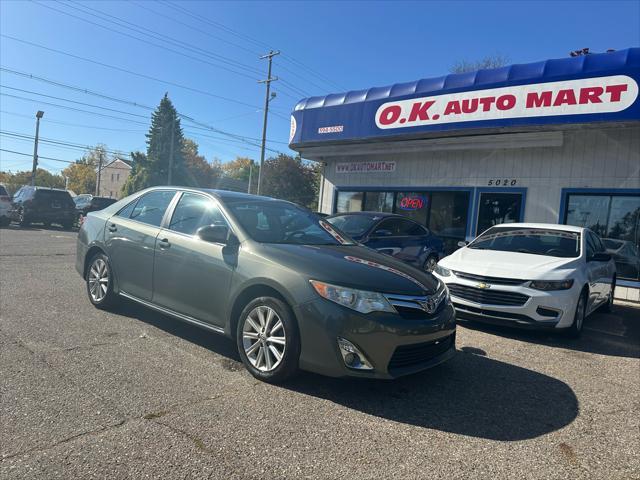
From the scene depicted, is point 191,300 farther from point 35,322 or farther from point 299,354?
point 35,322

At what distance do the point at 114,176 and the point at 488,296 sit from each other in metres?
94.0

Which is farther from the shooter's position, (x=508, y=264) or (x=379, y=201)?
(x=379, y=201)

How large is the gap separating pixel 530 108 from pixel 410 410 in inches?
350

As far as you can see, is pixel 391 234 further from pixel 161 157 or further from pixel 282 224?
pixel 161 157

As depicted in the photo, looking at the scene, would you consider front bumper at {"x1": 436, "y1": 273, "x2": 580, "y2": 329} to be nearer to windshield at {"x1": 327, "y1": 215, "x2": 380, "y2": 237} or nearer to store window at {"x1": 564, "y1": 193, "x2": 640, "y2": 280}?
windshield at {"x1": 327, "y1": 215, "x2": 380, "y2": 237}

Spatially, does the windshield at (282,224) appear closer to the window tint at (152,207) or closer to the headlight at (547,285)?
the window tint at (152,207)

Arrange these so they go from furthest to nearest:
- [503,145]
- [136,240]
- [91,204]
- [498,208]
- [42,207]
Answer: [91,204] < [42,207] < [498,208] < [503,145] < [136,240]

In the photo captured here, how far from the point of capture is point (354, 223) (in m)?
8.82

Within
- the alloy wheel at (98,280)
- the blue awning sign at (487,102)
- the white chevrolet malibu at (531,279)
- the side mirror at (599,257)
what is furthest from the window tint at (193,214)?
the blue awning sign at (487,102)

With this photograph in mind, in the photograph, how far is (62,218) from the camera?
1953 centimetres

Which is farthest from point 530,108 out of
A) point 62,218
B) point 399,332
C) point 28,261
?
point 62,218

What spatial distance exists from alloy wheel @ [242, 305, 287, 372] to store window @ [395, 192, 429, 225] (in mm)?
10515

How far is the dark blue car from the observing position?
852cm

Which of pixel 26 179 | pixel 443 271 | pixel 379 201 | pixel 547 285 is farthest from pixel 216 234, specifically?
pixel 26 179
